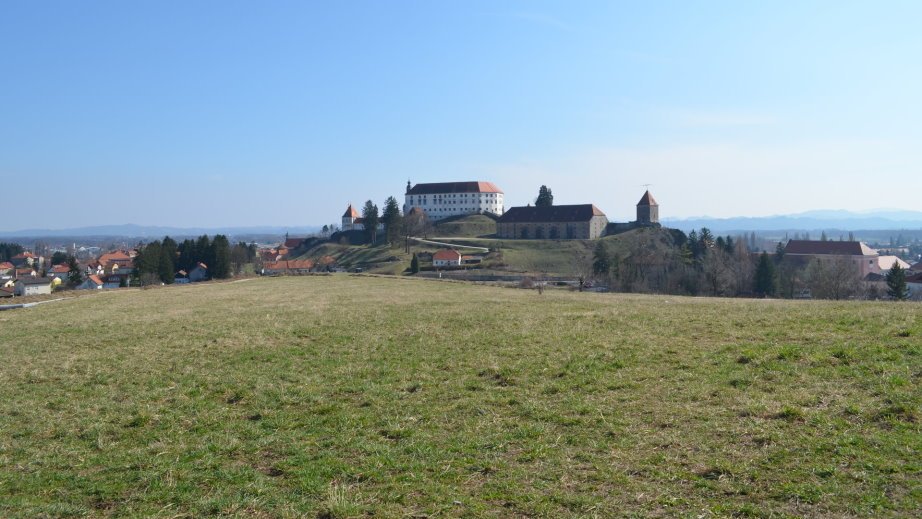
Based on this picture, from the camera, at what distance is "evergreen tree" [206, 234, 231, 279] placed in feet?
254

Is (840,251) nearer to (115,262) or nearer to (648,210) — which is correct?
(648,210)

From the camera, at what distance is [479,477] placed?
7586 millimetres

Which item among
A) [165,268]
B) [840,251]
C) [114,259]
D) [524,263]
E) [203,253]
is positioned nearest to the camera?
[165,268]

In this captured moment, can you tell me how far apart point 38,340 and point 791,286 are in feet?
274

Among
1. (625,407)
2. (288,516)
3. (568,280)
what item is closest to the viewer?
(288,516)

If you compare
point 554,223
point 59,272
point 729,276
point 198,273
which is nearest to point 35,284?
point 198,273

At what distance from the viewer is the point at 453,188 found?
618 ft

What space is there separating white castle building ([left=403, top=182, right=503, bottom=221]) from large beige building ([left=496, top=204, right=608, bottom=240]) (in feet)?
93.7

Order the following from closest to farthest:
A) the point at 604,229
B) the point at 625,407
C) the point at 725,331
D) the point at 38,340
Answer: the point at 625,407, the point at 725,331, the point at 38,340, the point at 604,229

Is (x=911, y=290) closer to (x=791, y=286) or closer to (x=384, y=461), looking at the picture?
(x=791, y=286)

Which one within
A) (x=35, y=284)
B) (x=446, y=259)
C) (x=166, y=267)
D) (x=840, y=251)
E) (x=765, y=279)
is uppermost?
(x=166, y=267)

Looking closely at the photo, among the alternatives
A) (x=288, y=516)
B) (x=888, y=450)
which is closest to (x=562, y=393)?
(x=888, y=450)

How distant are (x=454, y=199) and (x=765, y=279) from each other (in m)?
119

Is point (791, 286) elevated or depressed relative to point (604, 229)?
depressed
